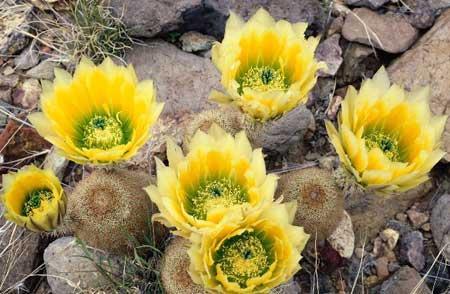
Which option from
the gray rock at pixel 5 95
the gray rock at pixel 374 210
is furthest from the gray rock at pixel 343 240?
the gray rock at pixel 5 95

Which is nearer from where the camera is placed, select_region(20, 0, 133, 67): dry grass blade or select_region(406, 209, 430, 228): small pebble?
select_region(406, 209, 430, 228): small pebble

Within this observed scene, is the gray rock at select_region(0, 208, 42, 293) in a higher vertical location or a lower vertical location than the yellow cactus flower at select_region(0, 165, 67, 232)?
lower

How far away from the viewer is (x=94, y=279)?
250 centimetres

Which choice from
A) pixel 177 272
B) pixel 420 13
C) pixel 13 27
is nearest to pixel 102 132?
pixel 177 272

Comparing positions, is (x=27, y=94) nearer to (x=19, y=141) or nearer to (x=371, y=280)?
(x=19, y=141)

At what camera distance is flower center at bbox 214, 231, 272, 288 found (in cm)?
196

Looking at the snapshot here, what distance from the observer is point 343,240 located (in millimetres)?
2682

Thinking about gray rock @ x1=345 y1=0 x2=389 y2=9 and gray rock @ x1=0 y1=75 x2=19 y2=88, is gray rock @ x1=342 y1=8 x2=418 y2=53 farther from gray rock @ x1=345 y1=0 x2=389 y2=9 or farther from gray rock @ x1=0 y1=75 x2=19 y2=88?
gray rock @ x1=0 y1=75 x2=19 y2=88

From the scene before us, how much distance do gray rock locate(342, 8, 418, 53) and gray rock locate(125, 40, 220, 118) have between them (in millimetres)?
673

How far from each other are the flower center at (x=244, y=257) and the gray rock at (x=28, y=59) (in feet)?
5.06

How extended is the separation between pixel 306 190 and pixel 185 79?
1.01 metres

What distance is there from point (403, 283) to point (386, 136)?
0.71 m

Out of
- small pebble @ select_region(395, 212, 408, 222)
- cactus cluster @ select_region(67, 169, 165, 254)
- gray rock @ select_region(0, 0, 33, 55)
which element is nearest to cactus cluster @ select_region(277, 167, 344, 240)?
cactus cluster @ select_region(67, 169, 165, 254)

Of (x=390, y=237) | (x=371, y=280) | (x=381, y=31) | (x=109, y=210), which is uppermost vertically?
(x=381, y=31)
